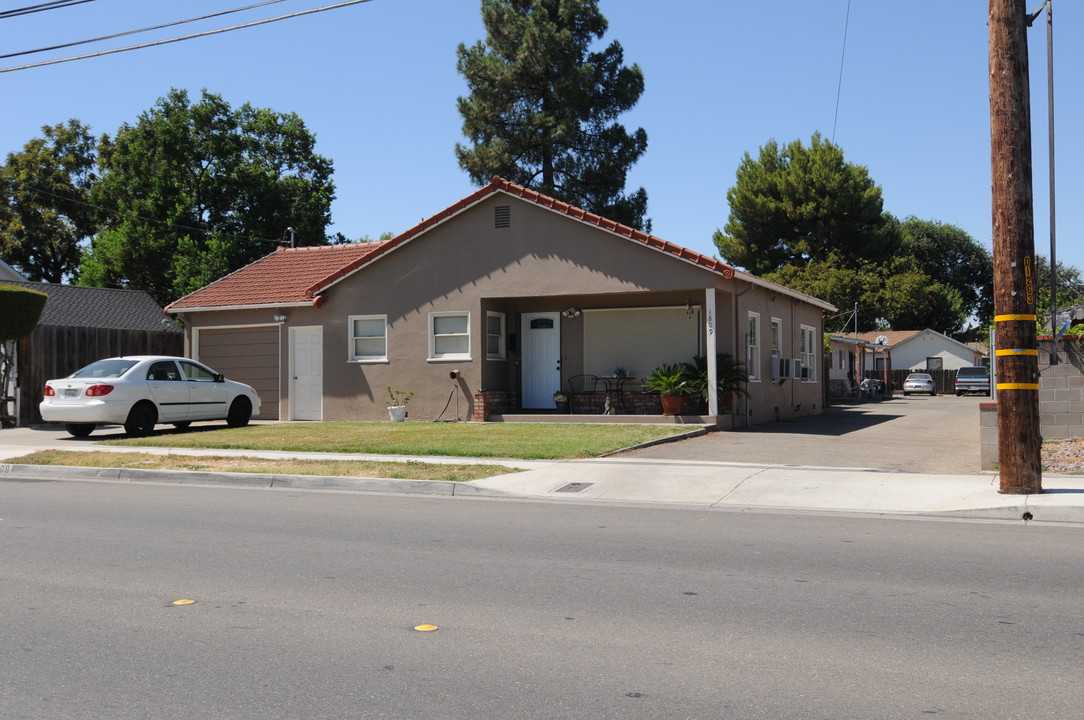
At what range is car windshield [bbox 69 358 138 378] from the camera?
1881cm

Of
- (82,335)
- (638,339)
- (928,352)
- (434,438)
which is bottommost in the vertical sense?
(434,438)

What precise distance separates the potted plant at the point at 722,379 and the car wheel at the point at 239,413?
9.32m

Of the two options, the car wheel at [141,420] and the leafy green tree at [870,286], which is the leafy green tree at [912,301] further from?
the car wheel at [141,420]

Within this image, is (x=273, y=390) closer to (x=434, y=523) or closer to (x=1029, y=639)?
(x=434, y=523)

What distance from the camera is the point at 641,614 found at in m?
6.18

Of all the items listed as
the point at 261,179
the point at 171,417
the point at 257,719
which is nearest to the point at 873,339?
the point at 261,179

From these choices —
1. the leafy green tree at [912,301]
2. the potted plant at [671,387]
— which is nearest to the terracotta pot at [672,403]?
the potted plant at [671,387]

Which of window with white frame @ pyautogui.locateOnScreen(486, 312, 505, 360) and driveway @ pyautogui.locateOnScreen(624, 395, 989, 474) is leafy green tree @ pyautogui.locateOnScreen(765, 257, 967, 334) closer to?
driveway @ pyautogui.locateOnScreen(624, 395, 989, 474)

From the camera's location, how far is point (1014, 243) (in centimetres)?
1070

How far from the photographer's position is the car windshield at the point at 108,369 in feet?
61.7

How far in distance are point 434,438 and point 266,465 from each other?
Result: 3.70 meters

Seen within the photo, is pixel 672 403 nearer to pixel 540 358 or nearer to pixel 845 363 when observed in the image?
pixel 540 358

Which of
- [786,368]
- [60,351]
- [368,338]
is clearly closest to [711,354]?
[786,368]

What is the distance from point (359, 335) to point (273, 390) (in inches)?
112
